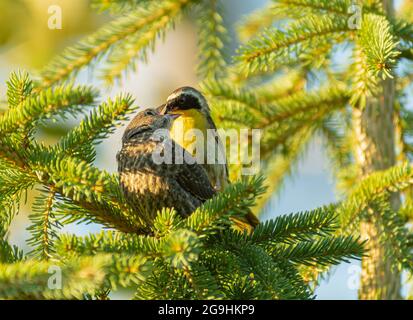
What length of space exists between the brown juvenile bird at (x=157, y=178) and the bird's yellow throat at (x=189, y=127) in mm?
1264

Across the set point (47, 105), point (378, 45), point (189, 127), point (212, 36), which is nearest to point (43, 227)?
point (47, 105)

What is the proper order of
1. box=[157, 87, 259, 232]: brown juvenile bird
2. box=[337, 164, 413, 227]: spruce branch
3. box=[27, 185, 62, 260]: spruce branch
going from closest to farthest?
box=[27, 185, 62, 260]: spruce branch → box=[337, 164, 413, 227]: spruce branch → box=[157, 87, 259, 232]: brown juvenile bird

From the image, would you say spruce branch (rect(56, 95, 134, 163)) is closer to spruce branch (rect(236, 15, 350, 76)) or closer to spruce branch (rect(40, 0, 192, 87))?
spruce branch (rect(236, 15, 350, 76))

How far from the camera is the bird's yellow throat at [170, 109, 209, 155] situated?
4340 mm

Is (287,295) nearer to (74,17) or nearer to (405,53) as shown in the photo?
(405,53)

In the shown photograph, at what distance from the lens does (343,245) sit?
7.66 ft

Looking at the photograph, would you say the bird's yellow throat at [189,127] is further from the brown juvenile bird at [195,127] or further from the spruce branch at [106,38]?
the spruce branch at [106,38]

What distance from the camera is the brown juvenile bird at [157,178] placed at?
2.85 m

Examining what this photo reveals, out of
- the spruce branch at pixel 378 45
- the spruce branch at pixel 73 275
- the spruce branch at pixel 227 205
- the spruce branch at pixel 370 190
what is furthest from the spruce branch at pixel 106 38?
the spruce branch at pixel 73 275

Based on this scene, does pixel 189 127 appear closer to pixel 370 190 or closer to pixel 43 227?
pixel 370 190

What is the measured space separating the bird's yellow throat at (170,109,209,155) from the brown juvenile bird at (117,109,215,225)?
1264 millimetres

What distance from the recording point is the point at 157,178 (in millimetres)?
2891

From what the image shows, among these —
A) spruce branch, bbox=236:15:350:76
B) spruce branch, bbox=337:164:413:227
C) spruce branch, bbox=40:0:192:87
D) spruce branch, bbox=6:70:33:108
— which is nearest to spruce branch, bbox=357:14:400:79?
spruce branch, bbox=236:15:350:76
